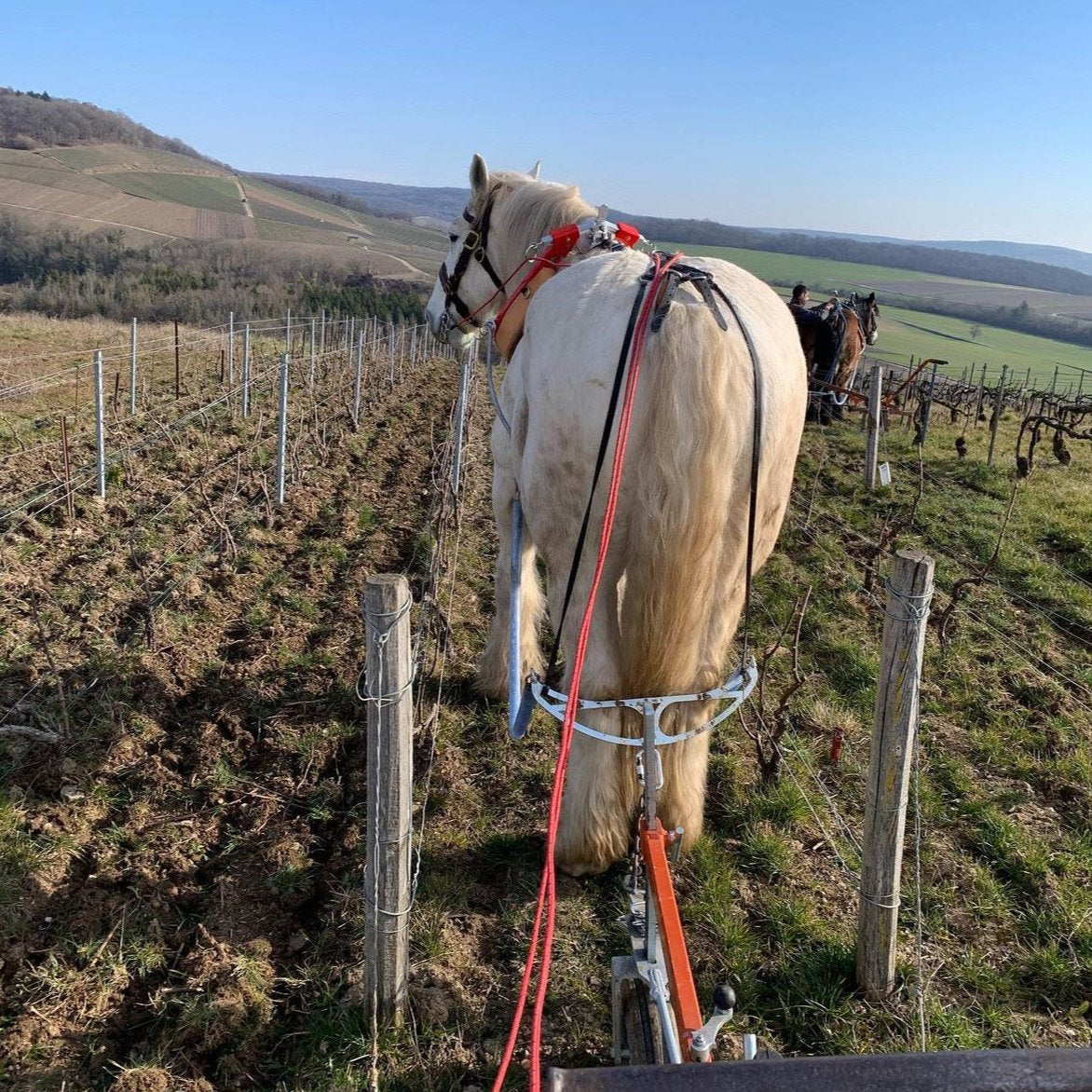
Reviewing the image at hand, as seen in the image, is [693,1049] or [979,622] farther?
[979,622]

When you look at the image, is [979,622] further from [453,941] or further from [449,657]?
[453,941]

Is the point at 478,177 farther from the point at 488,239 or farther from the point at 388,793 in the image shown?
the point at 388,793

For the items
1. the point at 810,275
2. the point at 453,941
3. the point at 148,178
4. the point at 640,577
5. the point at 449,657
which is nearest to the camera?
the point at 640,577

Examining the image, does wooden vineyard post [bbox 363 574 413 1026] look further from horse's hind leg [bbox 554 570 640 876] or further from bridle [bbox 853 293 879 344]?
bridle [bbox 853 293 879 344]

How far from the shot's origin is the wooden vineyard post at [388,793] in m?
2.02

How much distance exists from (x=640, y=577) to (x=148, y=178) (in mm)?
101479

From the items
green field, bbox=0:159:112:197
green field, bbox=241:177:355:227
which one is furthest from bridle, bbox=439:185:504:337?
green field, bbox=241:177:355:227

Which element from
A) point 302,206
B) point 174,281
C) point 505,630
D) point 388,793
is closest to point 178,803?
point 388,793

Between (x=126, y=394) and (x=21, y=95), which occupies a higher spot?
(x=21, y=95)

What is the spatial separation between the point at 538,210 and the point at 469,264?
0.83 m

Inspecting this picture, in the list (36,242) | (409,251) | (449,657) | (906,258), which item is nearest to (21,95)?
(409,251)

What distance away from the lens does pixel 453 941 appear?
2635 mm

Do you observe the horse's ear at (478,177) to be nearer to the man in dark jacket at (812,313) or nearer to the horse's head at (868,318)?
the man in dark jacket at (812,313)

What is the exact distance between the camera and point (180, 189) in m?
83.6
